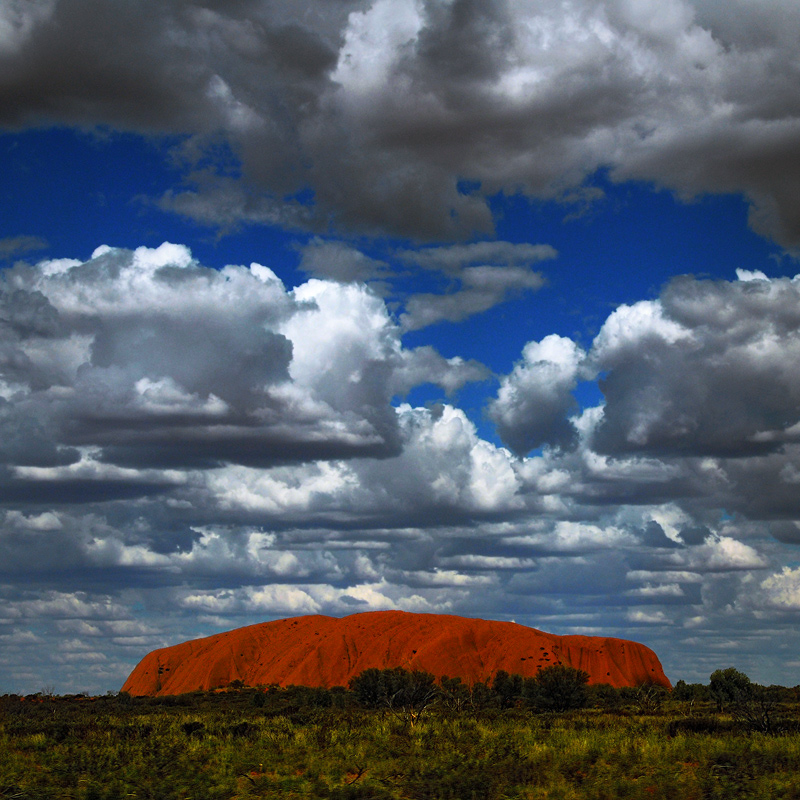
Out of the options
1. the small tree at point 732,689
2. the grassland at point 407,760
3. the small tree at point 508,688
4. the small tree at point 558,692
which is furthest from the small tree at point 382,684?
the grassland at point 407,760

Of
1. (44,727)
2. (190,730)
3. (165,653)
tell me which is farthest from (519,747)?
(165,653)

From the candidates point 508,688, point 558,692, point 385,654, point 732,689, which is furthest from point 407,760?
point 385,654

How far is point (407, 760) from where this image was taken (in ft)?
105

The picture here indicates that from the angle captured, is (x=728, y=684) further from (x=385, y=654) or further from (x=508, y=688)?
(x=385, y=654)

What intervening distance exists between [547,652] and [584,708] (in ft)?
227

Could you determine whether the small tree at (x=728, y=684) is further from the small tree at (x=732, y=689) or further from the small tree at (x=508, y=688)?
the small tree at (x=508, y=688)

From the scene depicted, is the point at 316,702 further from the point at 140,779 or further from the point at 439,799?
the point at 439,799

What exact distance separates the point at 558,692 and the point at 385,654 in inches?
2854

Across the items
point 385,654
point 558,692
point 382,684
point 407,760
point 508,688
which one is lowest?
point 508,688

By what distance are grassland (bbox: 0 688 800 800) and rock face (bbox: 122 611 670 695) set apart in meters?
90.9

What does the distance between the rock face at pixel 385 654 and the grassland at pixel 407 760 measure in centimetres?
9093

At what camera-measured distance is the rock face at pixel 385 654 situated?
13800 centimetres

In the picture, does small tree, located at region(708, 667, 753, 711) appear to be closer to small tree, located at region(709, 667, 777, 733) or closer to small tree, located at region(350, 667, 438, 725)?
small tree, located at region(709, 667, 777, 733)

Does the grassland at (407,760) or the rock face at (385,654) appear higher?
the rock face at (385,654)
